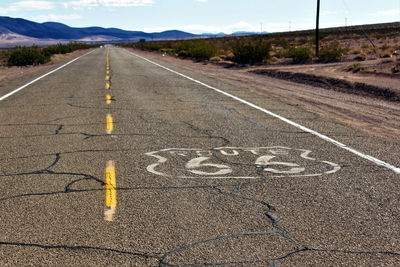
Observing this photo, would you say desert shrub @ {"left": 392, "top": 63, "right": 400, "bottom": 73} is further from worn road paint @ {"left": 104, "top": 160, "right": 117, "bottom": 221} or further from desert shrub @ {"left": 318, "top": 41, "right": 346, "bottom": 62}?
worn road paint @ {"left": 104, "top": 160, "right": 117, "bottom": 221}

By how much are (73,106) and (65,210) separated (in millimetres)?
7314

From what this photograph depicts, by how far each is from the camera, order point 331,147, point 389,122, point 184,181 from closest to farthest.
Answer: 1. point 184,181
2. point 331,147
3. point 389,122

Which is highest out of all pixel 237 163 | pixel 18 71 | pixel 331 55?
pixel 331 55

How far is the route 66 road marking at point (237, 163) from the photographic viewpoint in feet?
18.0

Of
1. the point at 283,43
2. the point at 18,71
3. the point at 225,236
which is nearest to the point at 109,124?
the point at 225,236

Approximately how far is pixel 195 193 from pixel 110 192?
98cm

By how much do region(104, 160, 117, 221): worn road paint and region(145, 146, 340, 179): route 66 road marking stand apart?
0.52 m

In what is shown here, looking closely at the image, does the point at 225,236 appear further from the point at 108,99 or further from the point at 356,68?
the point at 356,68

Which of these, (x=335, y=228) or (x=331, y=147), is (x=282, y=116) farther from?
(x=335, y=228)

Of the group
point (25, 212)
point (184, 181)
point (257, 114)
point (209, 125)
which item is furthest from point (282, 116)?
point (25, 212)

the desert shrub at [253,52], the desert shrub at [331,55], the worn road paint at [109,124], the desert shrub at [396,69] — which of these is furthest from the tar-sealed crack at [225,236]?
the desert shrub at [253,52]

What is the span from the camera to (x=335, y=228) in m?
3.91

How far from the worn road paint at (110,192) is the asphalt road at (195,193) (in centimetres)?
1

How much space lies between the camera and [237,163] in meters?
5.96
